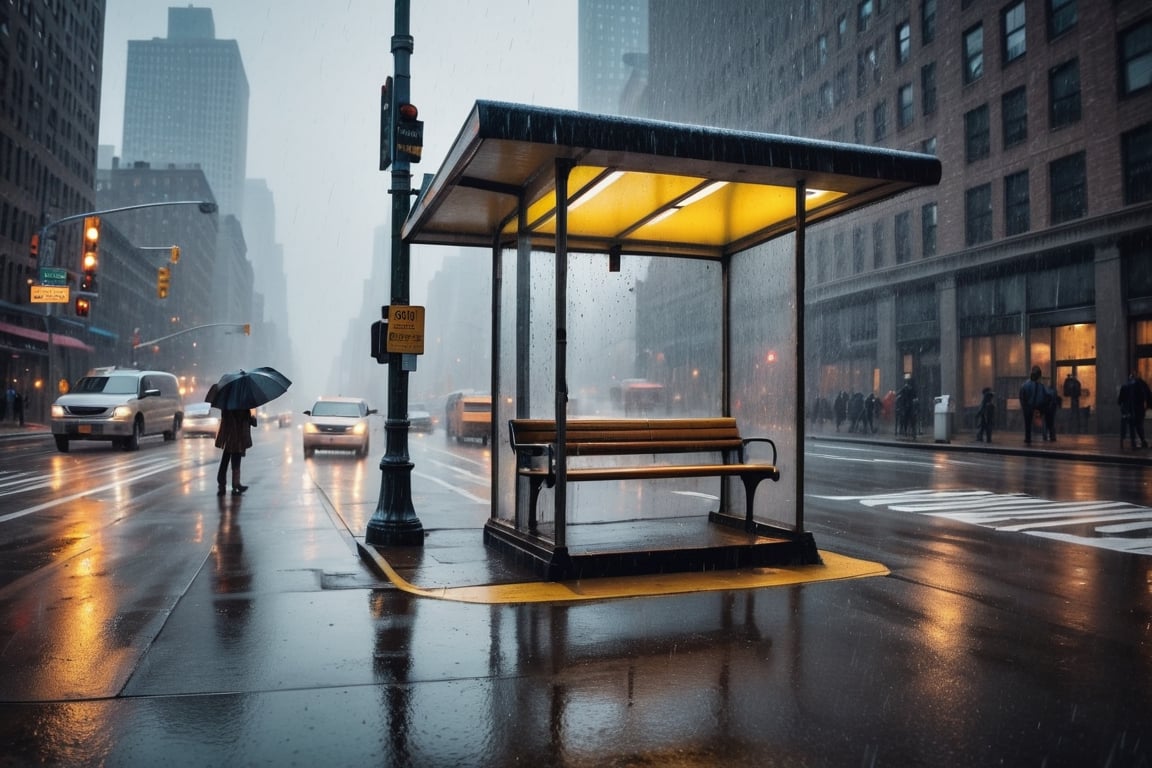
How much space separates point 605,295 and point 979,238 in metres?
30.7

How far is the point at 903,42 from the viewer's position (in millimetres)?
41219

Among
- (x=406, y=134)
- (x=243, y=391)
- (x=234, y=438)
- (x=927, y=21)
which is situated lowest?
(x=234, y=438)

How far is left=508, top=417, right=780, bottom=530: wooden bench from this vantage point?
7.87 metres

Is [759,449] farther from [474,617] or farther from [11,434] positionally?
[11,434]

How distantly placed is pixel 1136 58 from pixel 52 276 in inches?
1551

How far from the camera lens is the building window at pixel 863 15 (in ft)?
144

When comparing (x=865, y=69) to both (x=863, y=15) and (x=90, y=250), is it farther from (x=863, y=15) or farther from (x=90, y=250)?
(x=90, y=250)

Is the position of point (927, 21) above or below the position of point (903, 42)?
above

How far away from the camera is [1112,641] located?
523cm

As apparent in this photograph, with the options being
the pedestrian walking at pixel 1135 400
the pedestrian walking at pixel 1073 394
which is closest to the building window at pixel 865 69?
the pedestrian walking at pixel 1073 394

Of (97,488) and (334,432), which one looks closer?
(97,488)

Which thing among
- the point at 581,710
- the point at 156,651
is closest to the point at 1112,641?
the point at 581,710

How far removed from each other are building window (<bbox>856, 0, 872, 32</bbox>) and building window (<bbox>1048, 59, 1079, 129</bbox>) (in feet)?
45.9

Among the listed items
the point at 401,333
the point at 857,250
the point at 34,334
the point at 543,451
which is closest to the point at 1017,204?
the point at 857,250
